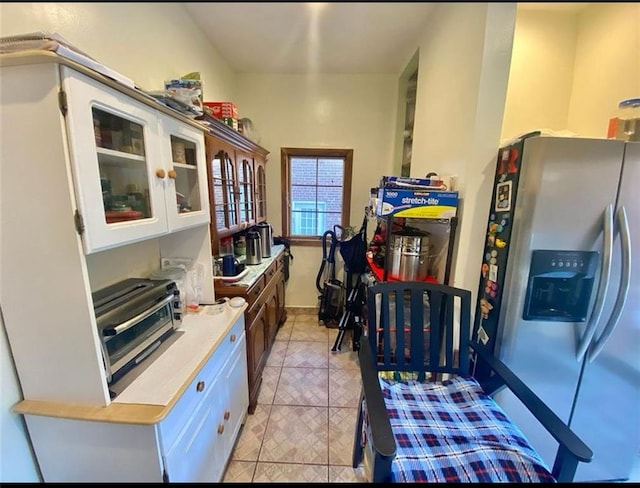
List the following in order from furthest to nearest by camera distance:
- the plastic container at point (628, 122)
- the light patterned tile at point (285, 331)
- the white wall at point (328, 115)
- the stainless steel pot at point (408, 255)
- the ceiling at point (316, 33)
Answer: the white wall at point (328, 115) < the light patterned tile at point (285, 331) < the ceiling at point (316, 33) < the stainless steel pot at point (408, 255) < the plastic container at point (628, 122)

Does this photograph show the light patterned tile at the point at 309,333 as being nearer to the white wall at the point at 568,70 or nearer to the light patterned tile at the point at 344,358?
the light patterned tile at the point at 344,358

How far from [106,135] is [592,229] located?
81.3 inches

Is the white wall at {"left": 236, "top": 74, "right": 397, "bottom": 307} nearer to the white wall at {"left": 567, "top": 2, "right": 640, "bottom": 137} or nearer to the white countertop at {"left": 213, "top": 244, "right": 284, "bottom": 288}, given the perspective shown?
the white countertop at {"left": 213, "top": 244, "right": 284, "bottom": 288}

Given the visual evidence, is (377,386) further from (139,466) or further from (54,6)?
(54,6)

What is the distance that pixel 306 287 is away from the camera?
138 inches

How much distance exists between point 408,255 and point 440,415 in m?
0.88

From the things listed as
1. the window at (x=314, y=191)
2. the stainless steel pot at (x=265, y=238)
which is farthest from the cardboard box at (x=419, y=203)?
the window at (x=314, y=191)

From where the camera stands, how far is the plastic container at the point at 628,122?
1.29 metres

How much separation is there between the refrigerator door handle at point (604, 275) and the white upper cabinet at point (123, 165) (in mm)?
1988

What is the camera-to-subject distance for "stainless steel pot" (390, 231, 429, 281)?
5.55 ft

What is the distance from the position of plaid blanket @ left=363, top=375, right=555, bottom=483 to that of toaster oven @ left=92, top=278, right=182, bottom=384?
→ 3.69 ft

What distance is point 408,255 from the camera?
1.70 metres

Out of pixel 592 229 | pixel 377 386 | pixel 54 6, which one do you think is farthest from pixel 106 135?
pixel 592 229

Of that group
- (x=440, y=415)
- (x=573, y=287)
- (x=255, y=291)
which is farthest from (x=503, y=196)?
(x=255, y=291)
